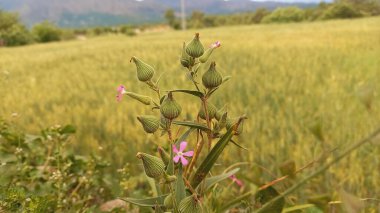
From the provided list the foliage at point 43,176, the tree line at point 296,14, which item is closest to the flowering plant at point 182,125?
the foliage at point 43,176

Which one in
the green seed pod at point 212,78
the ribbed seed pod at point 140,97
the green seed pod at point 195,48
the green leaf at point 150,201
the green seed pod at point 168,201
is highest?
the green seed pod at point 195,48

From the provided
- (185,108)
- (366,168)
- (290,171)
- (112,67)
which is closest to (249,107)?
(185,108)

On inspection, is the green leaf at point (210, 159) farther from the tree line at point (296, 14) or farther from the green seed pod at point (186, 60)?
the tree line at point (296, 14)

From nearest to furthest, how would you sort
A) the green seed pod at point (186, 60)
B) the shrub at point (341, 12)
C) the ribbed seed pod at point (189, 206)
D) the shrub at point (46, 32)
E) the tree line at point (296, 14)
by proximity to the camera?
the ribbed seed pod at point (189, 206), the green seed pod at point (186, 60), the shrub at point (46, 32), the shrub at point (341, 12), the tree line at point (296, 14)

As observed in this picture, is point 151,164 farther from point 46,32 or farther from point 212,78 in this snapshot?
point 46,32

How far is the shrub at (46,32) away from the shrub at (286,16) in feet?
76.3

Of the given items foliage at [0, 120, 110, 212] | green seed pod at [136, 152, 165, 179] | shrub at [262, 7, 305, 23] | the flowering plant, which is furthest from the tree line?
green seed pod at [136, 152, 165, 179]

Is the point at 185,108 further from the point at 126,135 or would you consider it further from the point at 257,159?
the point at 257,159

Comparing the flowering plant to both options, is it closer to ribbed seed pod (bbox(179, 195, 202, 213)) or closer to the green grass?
ribbed seed pod (bbox(179, 195, 202, 213))

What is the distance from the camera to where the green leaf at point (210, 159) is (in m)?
0.59

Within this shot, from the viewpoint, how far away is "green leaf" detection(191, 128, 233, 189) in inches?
23.1

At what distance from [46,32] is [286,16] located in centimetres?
2596

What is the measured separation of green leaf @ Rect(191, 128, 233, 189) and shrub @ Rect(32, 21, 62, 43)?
3730cm

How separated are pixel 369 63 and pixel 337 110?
2.12 metres
